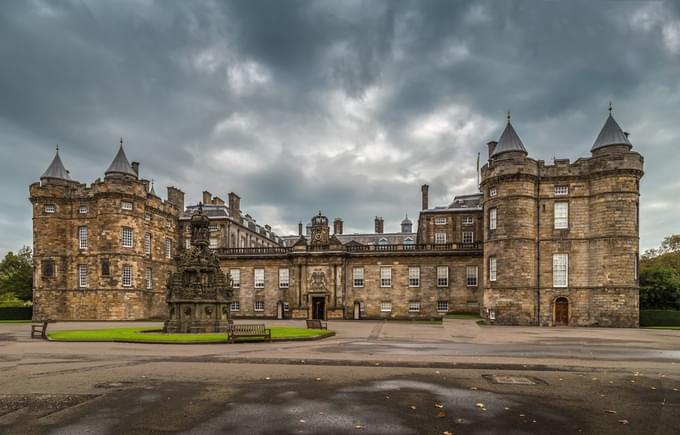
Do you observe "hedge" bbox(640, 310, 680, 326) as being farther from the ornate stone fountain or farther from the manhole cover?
the ornate stone fountain

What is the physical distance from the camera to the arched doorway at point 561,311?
3675 centimetres

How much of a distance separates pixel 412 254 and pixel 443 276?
3.58m

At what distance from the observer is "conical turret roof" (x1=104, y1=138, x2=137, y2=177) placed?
45.1m

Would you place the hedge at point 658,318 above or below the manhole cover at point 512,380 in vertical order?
below

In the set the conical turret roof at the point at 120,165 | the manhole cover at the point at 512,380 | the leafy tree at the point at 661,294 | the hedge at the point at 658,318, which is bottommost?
the hedge at the point at 658,318

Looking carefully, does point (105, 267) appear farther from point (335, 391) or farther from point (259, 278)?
point (335, 391)

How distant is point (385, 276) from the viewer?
47062 millimetres

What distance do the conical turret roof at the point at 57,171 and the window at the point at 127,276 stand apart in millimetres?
10982

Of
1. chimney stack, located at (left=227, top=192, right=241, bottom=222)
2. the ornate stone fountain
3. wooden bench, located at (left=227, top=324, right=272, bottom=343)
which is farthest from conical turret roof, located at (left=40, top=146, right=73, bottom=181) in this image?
wooden bench, located at (left=227, top=324, right=272, bottom=343)

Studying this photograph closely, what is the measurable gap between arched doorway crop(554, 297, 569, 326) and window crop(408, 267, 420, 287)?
1310cm

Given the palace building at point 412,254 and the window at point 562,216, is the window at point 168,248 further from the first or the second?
the window at point 562,216

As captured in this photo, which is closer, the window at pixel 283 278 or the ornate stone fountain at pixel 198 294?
the ornate stone fountain at pixel 198 294

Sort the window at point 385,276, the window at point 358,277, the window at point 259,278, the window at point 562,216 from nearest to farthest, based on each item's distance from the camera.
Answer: the window at point 562,216 → the window at point 385,276 → the window at point 358,277 → the window at point 259,278

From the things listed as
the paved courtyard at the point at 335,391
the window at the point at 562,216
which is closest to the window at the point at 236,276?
the window at the point at 562,216
